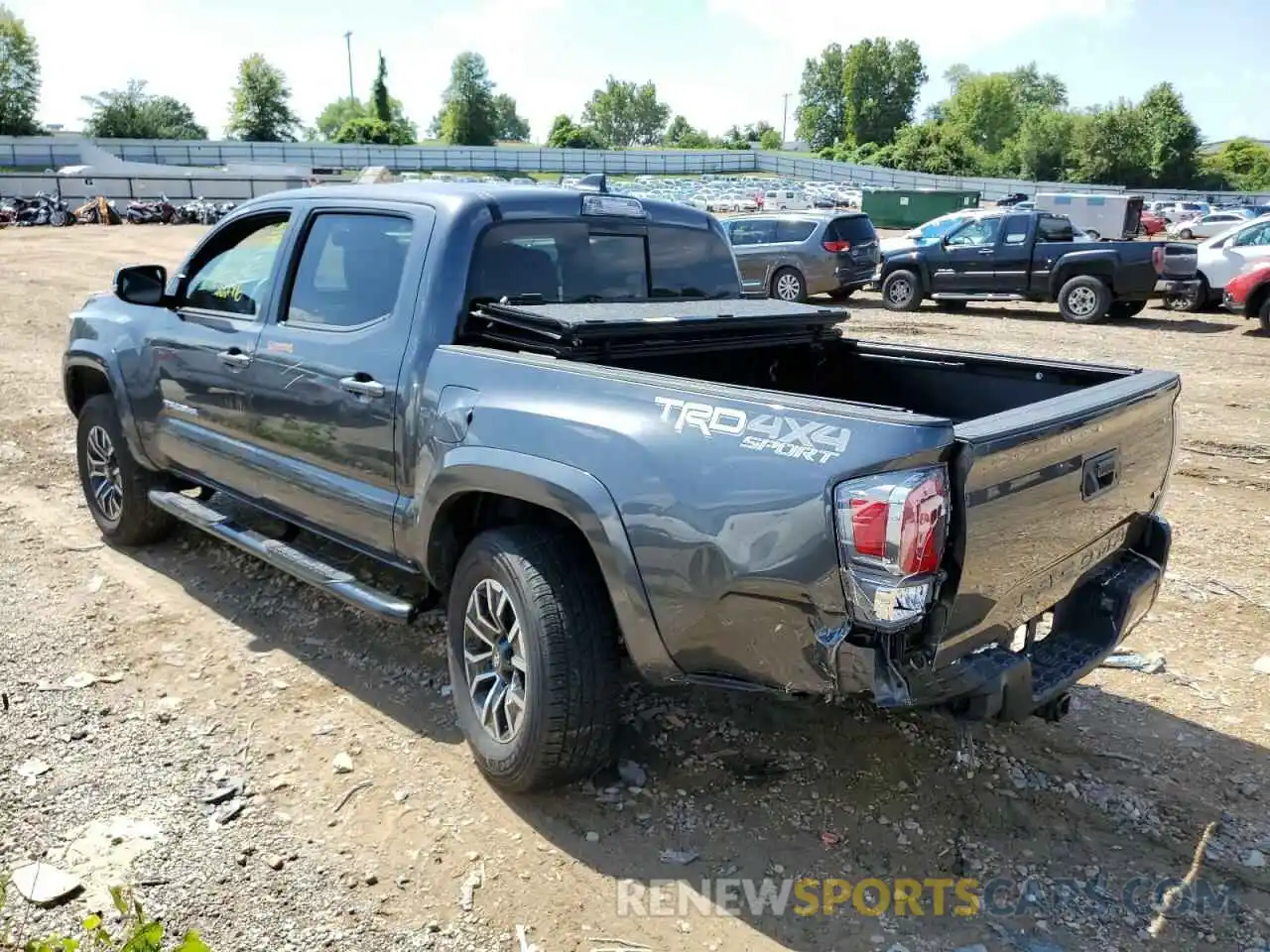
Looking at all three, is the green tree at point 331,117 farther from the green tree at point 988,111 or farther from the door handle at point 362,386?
the door handle at point 362,386

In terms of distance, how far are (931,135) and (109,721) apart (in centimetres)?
9486

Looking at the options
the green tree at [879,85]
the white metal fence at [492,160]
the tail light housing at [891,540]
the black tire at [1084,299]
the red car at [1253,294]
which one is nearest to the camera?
the tail light housing at [891,540]

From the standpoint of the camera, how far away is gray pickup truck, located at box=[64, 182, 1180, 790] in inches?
103

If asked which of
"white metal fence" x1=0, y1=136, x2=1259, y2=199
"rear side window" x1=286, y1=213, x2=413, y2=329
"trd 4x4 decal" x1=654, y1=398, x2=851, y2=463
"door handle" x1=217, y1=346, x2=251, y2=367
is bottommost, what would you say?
"door handle" x1=217, y1=346, x2=251, y2=367

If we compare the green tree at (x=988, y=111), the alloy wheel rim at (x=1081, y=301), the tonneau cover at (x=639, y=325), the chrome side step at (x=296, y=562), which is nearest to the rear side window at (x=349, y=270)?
the tonneau cover at (x=639, y=325)

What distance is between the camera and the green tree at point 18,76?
84.3 meters

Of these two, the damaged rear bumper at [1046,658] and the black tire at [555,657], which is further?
the black tire at [555,657]

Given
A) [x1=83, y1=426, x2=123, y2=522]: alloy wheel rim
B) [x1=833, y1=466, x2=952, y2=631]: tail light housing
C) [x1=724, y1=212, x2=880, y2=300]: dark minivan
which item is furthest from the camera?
[x1=724, y1=212, x2=880, y2=300]: dark minivan

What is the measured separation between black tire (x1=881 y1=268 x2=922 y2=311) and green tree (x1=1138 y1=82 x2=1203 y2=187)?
249 feet

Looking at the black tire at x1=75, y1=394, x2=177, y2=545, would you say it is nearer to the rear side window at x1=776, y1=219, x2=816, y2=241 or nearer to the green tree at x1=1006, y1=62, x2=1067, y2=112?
the rear side window at x1=776, y1=219, x2=816, y2=241

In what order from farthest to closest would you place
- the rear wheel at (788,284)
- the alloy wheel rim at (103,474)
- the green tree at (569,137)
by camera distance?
1. the green tree at (569,137)
2. the rear wheel at (788,284)
3. the alloy wheel rim at (103,474)

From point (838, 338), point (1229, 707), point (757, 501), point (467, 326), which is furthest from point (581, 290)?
point (1229, 707)

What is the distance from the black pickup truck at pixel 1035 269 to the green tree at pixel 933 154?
6752cm

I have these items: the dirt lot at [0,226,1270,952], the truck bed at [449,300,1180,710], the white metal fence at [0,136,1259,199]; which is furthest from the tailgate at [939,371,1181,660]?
the white metal fence at [0,136,1259,199]
